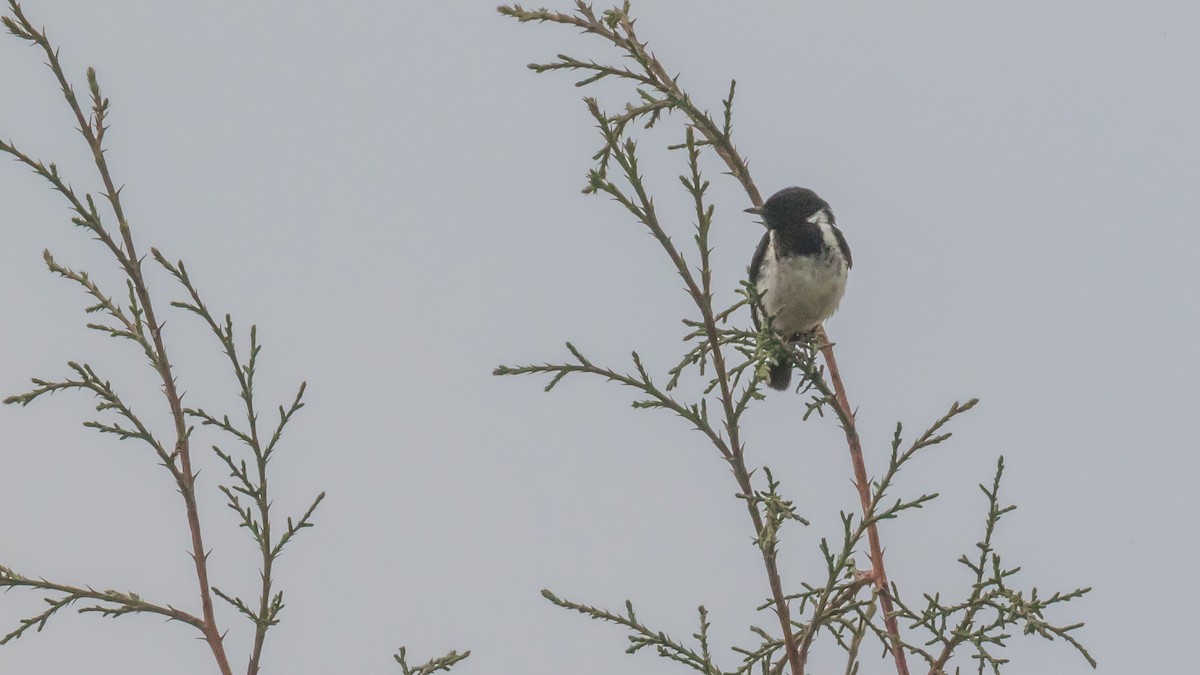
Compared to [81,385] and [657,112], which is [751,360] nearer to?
[657,112]

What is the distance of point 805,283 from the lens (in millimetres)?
8086

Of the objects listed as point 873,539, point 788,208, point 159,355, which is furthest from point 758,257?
point 159,355

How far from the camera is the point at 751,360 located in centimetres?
469

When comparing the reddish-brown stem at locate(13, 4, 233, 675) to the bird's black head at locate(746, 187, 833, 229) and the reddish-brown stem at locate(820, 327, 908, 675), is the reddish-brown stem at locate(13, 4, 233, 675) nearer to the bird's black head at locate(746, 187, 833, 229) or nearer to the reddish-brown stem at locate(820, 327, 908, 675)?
the reddish-brown stem at locate(820, 327, 908, 675)

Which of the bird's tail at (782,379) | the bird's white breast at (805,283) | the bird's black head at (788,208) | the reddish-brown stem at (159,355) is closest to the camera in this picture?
the reddish-brown stem at (159,355)

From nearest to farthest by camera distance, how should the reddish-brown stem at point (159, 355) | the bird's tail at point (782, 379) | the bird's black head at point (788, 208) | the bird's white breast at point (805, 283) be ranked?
the reddish-brown stem at point (159, 355) → the bird's white breast at point (805, 283) → the bird's black head at point (788, 208) → the bird's tail at point (782, 379)

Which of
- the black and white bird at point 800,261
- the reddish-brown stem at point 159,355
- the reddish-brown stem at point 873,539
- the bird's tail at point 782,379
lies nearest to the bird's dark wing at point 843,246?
the black and white bird at point 800,261

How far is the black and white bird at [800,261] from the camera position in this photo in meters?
8.12

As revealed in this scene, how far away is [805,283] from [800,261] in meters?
0.14

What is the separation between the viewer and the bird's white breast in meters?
8.10

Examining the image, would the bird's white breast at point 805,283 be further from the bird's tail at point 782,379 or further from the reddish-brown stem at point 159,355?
the reddish-brown stem at point 159,355

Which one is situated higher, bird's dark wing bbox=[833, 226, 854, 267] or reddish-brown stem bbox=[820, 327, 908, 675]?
bird's dark wing bbox=[833, 226, 854, 267]

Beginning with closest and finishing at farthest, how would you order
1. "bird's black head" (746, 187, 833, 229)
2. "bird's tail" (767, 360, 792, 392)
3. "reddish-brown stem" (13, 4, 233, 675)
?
"reddish-brown stem" (13, 4, 233, 675), "bird's black head" (746, 187, 833, 229), "bird's tail" (767, 360, 792, 392)

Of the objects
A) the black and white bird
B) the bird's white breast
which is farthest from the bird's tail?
the bird's white breast
